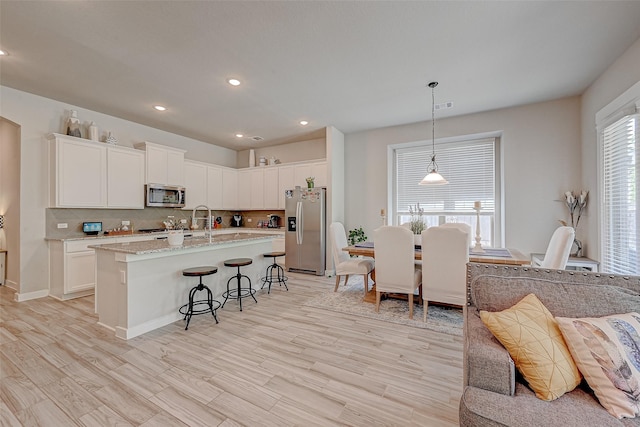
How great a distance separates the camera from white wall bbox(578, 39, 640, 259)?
274cm

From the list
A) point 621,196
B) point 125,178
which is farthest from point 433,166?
point 125,178

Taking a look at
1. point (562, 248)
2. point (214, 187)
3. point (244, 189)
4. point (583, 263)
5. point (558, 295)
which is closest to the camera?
point (558, 295)

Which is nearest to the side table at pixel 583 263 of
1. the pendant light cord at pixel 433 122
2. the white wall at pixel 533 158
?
the white wall at pixel 533 158

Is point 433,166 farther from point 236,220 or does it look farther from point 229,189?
point 236,220

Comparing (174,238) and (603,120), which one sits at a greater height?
(603,120)

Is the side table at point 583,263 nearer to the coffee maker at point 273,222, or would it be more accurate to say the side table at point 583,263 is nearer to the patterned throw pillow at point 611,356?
the patterned throw pillow at point 611,356

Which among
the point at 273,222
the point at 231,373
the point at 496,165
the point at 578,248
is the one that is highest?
the point at 496,165

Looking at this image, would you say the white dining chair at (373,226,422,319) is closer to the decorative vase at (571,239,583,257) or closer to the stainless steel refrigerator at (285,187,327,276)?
the stainless steel refrigerator at (285,187,327,276)

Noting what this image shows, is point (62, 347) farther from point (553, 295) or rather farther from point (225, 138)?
point (225, 138)

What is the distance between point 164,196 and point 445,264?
4985mm

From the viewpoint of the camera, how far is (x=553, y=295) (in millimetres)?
1431

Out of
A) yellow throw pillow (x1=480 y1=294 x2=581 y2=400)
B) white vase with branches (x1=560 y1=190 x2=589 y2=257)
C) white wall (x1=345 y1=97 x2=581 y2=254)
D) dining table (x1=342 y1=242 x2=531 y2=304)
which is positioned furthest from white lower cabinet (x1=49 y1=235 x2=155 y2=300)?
white vase with branches (x1=560 y1=190 x2=589 y2=257)

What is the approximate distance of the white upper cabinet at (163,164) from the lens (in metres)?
4.78

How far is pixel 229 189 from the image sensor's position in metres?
6.48
